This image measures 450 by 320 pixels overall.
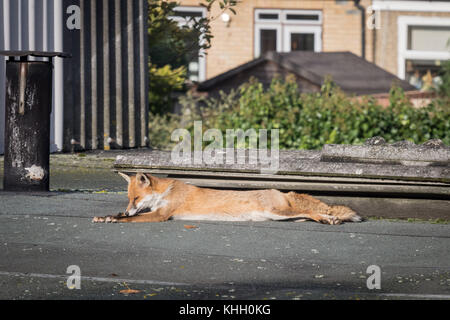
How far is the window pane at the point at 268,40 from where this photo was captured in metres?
22.3

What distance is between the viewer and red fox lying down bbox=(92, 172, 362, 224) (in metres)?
6.79

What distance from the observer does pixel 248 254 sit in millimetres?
5574

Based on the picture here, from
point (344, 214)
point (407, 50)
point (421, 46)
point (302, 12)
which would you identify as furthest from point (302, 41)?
point (344, 214)

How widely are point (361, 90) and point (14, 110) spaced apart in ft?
32.6

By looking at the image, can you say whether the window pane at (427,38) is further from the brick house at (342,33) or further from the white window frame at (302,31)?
the white window frame at (302,31)

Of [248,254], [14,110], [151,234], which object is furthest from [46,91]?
[248,254]

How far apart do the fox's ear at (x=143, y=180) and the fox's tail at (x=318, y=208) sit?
4.01 feet

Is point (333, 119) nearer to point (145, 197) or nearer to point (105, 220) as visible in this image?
point (145, 197)

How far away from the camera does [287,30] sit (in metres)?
22.3

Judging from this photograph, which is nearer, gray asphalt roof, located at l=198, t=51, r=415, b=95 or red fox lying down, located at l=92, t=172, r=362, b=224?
red fox lying down, located at l=92, t=172, r=362, b=224

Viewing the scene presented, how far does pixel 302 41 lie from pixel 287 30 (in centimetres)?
57

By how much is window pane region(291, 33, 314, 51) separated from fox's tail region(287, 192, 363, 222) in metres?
16.1

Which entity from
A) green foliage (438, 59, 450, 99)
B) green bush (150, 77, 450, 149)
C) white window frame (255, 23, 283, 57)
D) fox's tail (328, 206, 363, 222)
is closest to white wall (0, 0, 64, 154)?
green bush (150, 77, 450, 149)

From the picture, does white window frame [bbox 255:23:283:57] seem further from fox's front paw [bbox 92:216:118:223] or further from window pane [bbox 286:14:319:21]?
fox's front paw [bbox 92:216:118:223]
